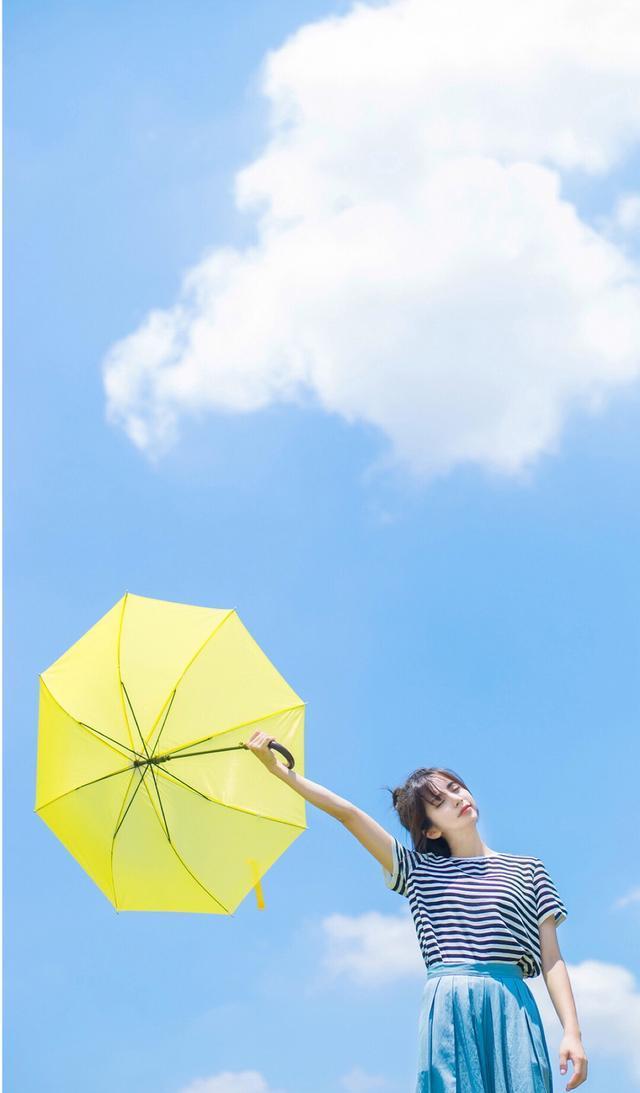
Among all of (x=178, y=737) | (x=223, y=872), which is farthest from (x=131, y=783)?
(x=223, y=872)

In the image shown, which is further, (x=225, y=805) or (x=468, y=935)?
(x=225, y=805)

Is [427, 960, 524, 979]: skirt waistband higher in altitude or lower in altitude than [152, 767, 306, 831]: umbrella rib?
lower

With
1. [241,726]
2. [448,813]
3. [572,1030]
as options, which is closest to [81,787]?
[241,726]

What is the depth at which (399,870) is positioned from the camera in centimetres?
506

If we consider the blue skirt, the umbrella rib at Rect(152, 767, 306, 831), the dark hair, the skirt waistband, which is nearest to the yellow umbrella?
the umbrella rib at Rect(152, 767, 306, 831)

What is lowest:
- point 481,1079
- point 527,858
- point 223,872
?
point 481,1079

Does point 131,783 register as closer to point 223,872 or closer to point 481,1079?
point 223,872

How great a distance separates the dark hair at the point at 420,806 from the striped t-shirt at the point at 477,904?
0.10m

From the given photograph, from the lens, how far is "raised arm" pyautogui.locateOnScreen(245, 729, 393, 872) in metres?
4.94

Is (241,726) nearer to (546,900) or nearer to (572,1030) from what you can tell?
(546,900)

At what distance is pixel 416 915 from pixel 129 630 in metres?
2.44

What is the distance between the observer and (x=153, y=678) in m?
6.33

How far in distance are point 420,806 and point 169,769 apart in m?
1.48

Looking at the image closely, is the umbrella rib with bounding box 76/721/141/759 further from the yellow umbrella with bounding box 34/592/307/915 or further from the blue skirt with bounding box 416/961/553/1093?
the blue skirt with bounding box 416/961/553/1093
